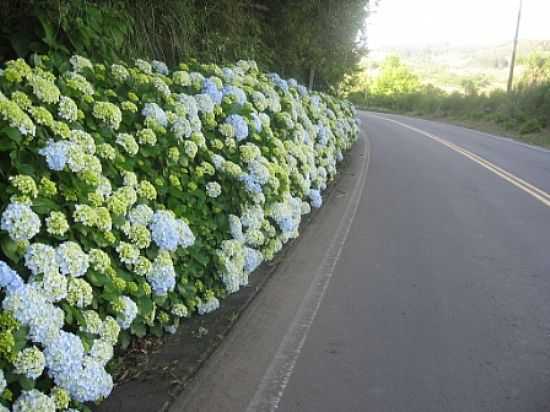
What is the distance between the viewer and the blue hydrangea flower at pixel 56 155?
10.3ft

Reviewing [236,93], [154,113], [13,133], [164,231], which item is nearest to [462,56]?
[236,93]

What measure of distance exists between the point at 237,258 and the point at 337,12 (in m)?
9.46

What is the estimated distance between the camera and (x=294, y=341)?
179 inches

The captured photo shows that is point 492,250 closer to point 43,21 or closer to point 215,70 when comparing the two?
point 215,70

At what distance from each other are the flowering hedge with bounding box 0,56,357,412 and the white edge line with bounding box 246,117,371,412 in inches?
23.3

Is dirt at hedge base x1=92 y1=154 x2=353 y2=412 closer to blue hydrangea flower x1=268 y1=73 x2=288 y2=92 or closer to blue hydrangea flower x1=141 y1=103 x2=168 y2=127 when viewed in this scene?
blue hydrangea flower x1=141 y1=103 x2=168 y2=127

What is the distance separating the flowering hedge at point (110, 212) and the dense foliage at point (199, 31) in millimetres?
540

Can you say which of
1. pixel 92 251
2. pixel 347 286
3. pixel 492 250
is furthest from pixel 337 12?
pixel 92 251

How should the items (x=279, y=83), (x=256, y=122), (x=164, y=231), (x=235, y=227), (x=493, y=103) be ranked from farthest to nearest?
1. (x=493, y=103)
2. (x=279, y=83)
3. (x=256, y=122)
4. (x=235, y=227)
5. (x=164, y=231)

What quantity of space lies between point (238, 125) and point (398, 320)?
2.18 metres

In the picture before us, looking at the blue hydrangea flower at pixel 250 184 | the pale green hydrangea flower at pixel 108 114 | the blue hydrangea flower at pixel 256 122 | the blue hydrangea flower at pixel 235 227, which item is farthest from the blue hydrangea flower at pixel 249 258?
the pale green hydrangea flower at pixel 108 114

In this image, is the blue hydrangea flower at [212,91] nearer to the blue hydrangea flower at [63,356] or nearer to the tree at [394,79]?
the blue hydrangea flower at [63,356]

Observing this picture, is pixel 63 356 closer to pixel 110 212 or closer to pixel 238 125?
pixel 110 212

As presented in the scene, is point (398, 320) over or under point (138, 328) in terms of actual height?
under
